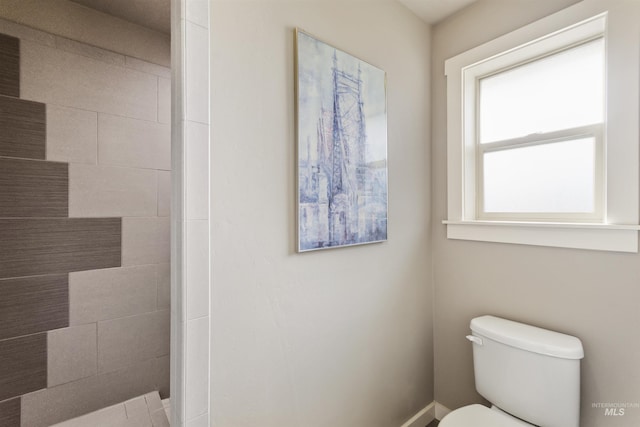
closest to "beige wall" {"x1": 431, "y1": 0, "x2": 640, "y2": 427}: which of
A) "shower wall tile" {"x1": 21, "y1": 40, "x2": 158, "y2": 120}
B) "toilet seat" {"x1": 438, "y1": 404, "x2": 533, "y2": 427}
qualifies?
"toilet seat" {"x1": 438, "y1": 404, "x2": 533, "y2": 427}

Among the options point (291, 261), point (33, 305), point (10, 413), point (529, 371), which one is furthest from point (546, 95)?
point (10, 413)

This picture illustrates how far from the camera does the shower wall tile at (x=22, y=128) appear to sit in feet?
4.78

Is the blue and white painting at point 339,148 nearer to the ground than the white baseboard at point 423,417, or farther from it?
farther from it

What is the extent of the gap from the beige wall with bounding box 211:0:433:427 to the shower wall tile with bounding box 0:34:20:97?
1334 millimetres

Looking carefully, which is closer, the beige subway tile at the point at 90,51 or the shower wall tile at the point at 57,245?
the shower wall tile at the point at 57,245

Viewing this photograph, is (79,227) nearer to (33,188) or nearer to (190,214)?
(33,188)

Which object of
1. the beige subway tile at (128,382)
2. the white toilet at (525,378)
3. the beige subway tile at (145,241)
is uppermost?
the beige subway tile at (145,241)

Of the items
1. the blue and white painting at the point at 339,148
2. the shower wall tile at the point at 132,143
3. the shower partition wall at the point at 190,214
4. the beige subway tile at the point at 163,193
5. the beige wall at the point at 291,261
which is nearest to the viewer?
the shower partition wall at the point at 190,214

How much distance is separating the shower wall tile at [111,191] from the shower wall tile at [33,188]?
0.04 metres

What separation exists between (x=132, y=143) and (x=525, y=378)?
241cm

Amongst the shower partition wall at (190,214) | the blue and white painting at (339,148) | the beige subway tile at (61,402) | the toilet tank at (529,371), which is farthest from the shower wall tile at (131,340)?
the toilet tank at (529,371)

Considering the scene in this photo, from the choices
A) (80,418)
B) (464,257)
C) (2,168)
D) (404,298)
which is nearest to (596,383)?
(464,257)

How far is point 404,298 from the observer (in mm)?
1627

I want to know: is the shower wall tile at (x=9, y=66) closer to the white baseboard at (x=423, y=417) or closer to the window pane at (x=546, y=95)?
the window pane at (x=546, y=95)
